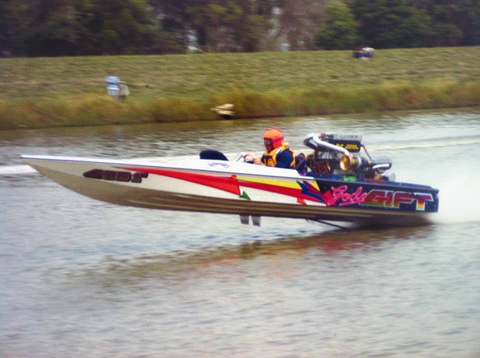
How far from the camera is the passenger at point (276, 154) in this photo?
9312mm

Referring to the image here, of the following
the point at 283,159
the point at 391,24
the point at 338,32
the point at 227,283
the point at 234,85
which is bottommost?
the point at 227,283

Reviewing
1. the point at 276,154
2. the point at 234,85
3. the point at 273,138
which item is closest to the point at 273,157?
the point at 276,154

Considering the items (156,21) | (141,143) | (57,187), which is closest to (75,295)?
(57,187)

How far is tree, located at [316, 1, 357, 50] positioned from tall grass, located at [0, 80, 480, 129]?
16236mm

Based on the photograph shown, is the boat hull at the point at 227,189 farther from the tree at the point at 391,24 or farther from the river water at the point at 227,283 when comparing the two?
the tree at the point at 391,24

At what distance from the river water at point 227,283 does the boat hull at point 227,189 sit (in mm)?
453

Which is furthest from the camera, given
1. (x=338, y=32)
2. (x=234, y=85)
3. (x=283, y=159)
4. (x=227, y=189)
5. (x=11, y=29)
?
(x=338, y=32)

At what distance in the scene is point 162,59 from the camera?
37.9 meters

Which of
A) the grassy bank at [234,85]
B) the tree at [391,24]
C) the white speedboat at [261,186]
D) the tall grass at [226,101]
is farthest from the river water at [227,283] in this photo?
the tree at [391,24]

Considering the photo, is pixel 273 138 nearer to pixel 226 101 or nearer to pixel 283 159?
pixel 283 159

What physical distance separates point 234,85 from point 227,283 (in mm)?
27161

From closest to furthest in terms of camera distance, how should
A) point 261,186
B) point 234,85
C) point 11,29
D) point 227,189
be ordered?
1. point 227,189
2. point 261,186
3. point 234,85
4. point 11,29

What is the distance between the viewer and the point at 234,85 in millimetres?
34562

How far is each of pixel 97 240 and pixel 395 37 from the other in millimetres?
39732
